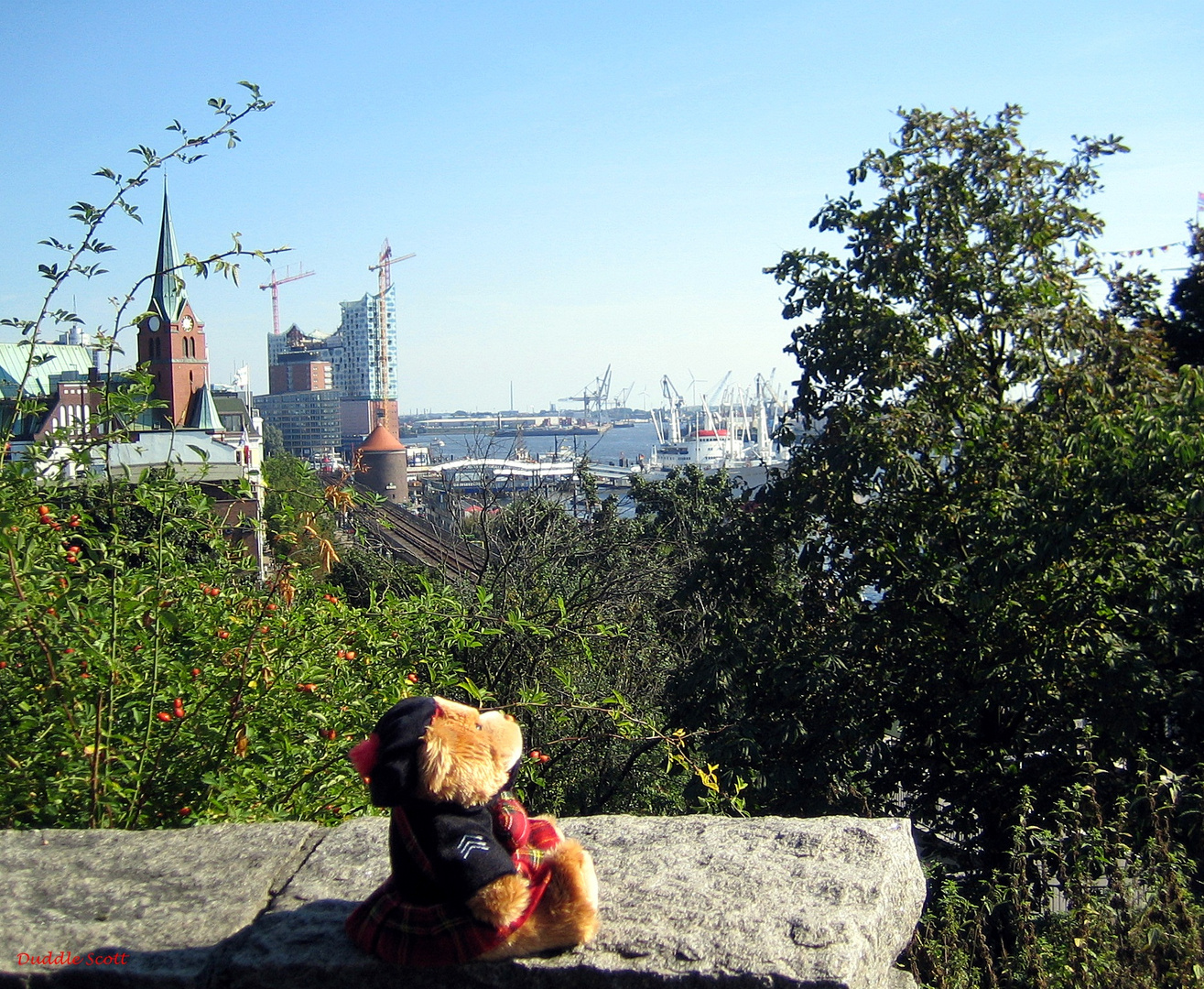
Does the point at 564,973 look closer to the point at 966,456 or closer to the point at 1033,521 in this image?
the point at 1033,521

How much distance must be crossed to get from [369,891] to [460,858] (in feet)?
1.24

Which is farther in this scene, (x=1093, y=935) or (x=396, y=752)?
(x=1093, y=935)

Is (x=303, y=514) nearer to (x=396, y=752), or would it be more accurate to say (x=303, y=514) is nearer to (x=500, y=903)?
(x=396, y=752)

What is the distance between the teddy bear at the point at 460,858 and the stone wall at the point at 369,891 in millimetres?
43

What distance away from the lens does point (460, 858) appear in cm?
178

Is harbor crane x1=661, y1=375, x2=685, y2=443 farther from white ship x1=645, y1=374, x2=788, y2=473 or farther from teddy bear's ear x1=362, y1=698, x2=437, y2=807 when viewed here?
teddy bear's ear x1=362, y1=698, x2=437, y2=807

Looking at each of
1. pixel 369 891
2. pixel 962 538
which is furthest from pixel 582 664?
pixel 369 891

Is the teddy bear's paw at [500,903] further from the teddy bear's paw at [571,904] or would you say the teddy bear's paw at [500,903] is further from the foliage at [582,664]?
the foliage at [582,664]

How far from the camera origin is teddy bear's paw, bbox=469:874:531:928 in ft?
5.68

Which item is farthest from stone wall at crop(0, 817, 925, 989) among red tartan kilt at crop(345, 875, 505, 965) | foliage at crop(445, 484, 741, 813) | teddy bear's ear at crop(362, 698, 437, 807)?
foliage at crop(445, 484, 741, 813)

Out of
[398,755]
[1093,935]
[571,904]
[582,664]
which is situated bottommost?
[582,664]

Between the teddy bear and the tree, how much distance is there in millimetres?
3849

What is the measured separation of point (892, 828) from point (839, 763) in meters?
4.47

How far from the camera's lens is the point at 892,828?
2.17 meters
